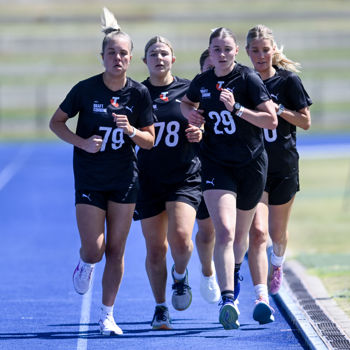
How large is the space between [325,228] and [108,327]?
23.3 feet

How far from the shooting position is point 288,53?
50.8 m

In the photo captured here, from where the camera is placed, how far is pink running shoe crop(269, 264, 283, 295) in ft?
27.9

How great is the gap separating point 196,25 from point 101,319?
4955cm

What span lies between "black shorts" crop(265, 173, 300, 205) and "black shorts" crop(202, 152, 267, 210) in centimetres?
82

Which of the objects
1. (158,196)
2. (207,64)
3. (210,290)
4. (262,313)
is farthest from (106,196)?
(207,64)

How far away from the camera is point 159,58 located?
7.46 metres

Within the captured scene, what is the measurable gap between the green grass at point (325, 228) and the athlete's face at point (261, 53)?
7.66 ft

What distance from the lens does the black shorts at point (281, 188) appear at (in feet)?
26.5

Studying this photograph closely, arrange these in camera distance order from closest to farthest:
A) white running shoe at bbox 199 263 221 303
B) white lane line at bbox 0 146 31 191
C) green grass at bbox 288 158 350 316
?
1. white running shoe at bbox 199 263 221 303
2. green grass at bbox 288 158 350 316
3. white lane line at bbox 0 146 31 191

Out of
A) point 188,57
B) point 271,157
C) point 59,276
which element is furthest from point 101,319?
point 188,57

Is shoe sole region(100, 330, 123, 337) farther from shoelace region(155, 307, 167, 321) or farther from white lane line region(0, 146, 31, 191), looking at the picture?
white lane line region(0, 146, 31, 191)

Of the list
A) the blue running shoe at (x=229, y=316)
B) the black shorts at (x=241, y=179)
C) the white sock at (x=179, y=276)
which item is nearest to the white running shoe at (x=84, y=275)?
the white sock at (x=179, y=276)

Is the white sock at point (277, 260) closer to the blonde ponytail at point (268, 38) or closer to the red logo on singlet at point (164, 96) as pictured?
the blonde ponytail at point (268, 38)

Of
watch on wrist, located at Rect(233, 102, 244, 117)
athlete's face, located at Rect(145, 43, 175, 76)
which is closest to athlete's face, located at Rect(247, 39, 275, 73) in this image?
athlete's face, located at Rect(145, 43, 175, 76)
